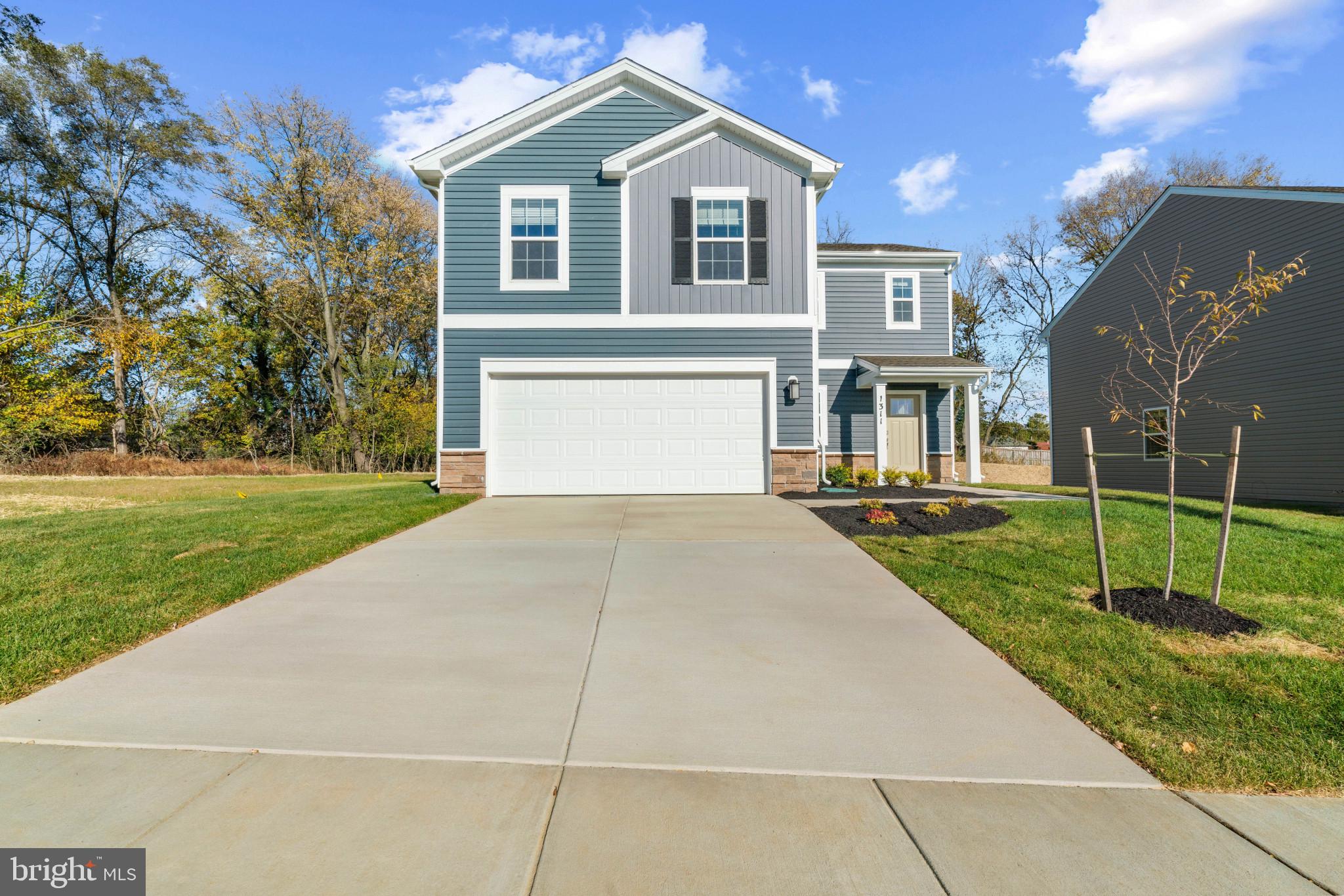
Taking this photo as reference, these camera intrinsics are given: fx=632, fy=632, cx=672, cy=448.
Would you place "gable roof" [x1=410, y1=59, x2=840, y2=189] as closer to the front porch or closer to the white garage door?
the white garage door

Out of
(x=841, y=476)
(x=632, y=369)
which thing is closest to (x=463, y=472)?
(x=632, y=369)

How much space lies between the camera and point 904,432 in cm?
1529

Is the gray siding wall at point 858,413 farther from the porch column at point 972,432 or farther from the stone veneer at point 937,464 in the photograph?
the porch column at point 972,432

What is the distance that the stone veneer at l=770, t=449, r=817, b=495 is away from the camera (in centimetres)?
1138

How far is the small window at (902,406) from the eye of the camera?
15320 mm

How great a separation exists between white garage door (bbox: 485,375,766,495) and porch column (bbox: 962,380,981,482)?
594 cm

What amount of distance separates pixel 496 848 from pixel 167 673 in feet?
8.34

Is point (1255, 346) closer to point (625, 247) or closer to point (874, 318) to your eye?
point (874, 318)

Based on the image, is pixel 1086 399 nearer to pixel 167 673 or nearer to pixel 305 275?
pixel 167 673

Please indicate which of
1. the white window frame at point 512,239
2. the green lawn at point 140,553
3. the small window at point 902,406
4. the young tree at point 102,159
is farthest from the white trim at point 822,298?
the young tree at point 102,159

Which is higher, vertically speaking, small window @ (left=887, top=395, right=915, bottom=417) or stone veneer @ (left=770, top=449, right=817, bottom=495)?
small window @ (left=887, top=395, right=915, bottom=417)

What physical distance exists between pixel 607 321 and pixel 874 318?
24.9 feet

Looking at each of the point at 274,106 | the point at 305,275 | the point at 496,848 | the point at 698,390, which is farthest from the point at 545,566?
the point at 274,106

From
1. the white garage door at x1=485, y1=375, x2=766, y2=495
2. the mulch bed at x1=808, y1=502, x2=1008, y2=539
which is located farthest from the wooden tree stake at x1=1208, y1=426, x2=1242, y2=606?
the white garage door at x1=485, y1=375, x2=766, y2=495
